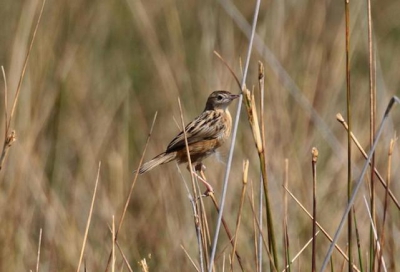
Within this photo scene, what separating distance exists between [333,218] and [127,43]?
2.72 m

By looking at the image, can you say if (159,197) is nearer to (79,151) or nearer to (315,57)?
(79,151)

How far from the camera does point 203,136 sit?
4527 millimetres

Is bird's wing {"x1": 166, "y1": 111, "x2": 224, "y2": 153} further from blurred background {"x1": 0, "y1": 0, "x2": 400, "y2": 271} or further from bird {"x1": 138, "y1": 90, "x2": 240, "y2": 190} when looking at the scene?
blurred background {"x1": 0, "y1": 0, "x2": 400, "y2": 271}

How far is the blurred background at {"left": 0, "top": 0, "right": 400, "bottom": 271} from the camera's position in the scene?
18.2 ft

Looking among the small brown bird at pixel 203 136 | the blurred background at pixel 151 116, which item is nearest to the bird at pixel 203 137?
the small brown bird at pixel 203 136

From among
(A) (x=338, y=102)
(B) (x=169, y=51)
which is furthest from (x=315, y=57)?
(B) (x=169, y=51)

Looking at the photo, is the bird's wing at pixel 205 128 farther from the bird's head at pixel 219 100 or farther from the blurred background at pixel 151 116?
the blurred background at pixel 151 116

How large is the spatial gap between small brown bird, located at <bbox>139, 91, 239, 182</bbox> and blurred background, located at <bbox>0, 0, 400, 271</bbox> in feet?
1.15

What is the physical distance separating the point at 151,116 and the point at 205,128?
273 cm

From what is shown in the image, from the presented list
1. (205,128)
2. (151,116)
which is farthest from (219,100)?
(151,116)

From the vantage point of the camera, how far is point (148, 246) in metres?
5.61

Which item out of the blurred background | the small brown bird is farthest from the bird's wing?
the blurred background

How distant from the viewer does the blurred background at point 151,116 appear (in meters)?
5.56

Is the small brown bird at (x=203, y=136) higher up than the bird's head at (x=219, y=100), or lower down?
lower down
